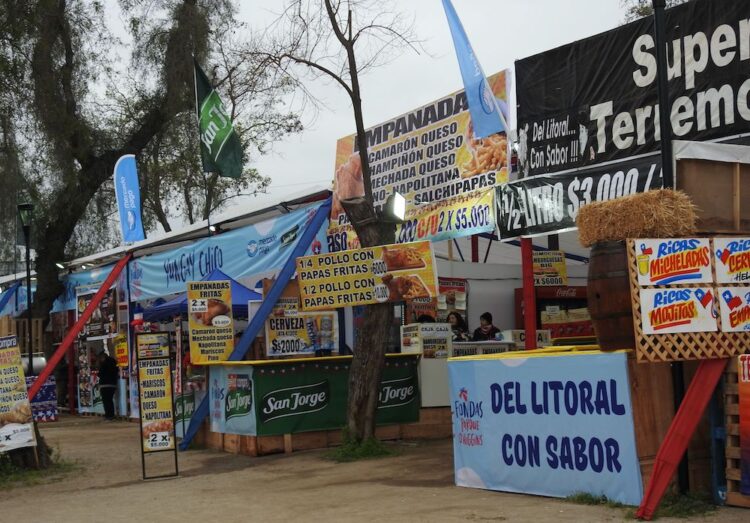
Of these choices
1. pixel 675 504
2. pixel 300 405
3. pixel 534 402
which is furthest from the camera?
pixel 300 405

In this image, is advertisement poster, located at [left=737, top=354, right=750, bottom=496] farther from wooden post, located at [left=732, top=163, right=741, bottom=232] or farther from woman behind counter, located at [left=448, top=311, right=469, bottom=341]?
woman behind counter, located at [left=448, top=311, right=469, bottom=341]

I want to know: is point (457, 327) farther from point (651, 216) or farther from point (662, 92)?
point (651, 216)

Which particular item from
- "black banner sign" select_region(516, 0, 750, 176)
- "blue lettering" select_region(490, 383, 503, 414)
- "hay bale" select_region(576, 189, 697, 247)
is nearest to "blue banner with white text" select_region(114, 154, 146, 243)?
"black banner sign" select_region(516, 0, 750, 176)

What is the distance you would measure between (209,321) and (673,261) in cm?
872

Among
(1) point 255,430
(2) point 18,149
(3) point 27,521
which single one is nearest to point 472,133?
(1) point 255,430

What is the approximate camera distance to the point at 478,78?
1284cm

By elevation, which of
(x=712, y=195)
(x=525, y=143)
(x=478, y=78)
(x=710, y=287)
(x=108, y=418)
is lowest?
(x=108, y=418)

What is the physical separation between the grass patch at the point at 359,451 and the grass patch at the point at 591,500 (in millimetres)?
4451

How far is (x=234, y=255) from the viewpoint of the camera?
18.0m

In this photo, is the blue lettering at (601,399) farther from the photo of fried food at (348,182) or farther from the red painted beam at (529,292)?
the photo of fried food at (348,182)

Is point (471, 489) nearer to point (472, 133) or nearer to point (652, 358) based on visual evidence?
point (652, 358)

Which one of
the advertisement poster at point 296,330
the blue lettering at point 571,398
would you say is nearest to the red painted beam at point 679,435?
the blue lettering at point 571,398

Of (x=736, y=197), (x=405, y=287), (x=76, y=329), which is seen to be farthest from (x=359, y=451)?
(x=76, y=329)

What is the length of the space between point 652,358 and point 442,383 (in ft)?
24.9
